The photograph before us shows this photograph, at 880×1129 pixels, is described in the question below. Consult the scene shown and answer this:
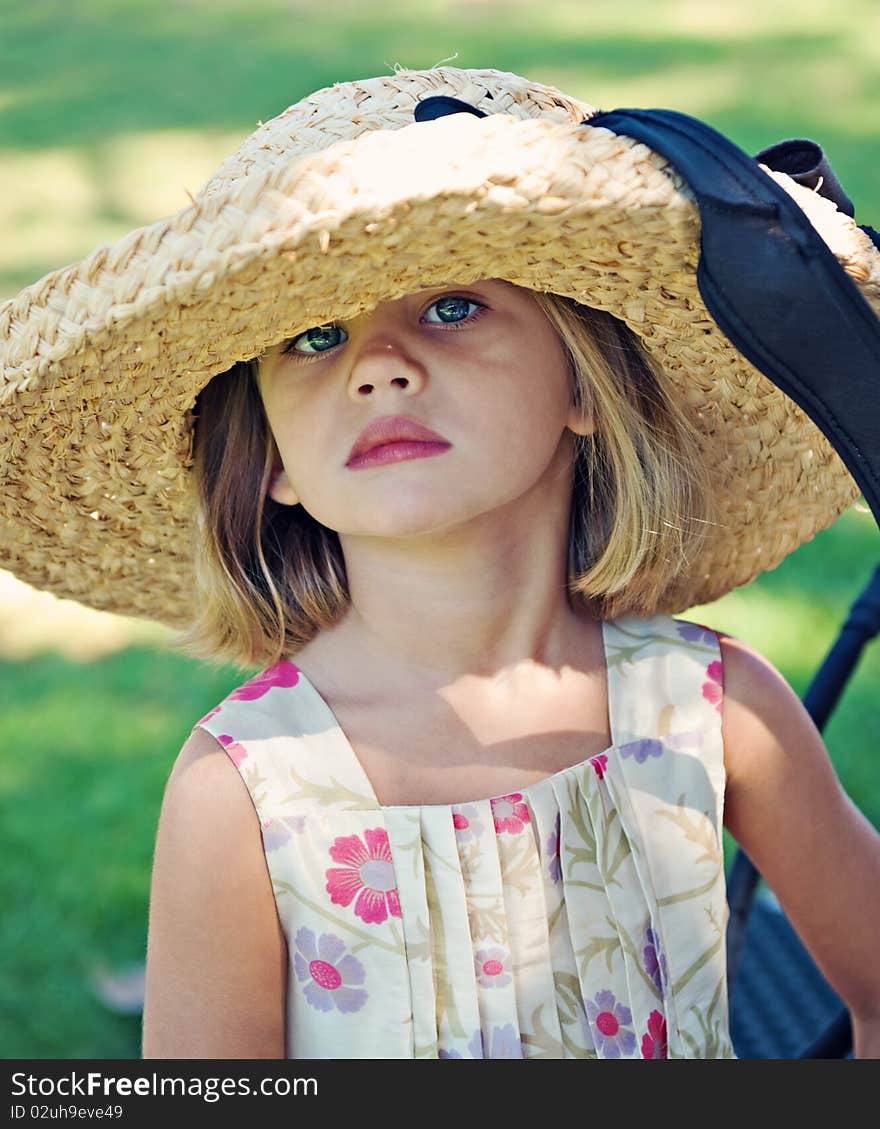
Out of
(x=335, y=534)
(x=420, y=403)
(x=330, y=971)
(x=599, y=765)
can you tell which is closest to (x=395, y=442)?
(x=420, y=403)

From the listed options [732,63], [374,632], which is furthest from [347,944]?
[732,63]

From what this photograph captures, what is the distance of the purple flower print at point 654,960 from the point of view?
4.82 feet

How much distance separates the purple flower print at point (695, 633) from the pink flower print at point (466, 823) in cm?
33

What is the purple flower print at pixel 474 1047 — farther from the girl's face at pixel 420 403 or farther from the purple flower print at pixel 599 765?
the girl's face at pixel 420 403

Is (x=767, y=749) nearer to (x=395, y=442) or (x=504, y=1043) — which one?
(x=504, y=1043)

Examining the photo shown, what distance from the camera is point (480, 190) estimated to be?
1058 millimetres

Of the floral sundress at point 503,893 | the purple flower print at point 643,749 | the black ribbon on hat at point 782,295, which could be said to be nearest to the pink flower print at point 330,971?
the floral sundress at point 503,893

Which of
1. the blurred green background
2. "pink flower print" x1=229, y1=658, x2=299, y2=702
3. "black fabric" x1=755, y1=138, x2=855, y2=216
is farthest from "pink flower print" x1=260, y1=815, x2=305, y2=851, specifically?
the blurred green background

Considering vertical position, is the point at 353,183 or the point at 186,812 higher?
the point at 353,183

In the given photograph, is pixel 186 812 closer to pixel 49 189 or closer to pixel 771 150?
pixel 771 150

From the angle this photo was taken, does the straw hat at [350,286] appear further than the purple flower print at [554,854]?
No

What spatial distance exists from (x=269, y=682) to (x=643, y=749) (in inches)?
→ 15.1
